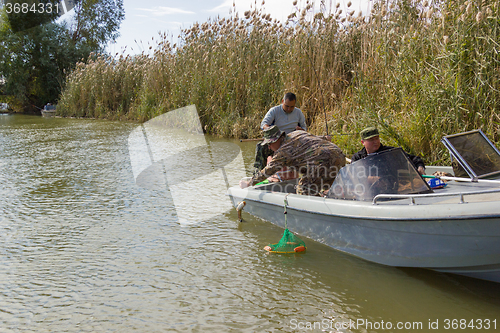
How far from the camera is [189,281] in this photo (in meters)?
3.50

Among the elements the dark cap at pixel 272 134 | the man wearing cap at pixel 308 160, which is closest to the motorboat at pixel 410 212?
the man wearing cap at pixel 308 160

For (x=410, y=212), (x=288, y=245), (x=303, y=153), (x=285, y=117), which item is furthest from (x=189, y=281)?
(x=285, y=117)

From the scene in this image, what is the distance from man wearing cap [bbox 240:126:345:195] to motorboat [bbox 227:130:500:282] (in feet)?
1.20

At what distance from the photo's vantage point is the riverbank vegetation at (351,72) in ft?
19.3

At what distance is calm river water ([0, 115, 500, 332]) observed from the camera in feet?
9.47

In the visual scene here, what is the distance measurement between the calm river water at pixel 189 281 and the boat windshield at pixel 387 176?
26.3 inches

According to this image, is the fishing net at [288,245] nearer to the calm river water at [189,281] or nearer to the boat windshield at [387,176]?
the calm river water at [189,281]

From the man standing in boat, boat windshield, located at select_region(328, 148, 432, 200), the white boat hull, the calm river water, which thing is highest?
the man standing in boat

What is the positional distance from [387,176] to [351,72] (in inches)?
215

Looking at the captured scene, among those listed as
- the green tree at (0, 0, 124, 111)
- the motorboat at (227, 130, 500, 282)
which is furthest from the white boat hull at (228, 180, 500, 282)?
the green tree at (0, 0, 124, 111)

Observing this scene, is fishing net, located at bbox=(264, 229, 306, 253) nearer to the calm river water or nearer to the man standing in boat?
the calm river water

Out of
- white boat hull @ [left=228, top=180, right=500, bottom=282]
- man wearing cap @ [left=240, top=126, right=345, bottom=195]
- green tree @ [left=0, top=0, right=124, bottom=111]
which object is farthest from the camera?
green tree @ [left=0, top=0, right=124, bottom=111]

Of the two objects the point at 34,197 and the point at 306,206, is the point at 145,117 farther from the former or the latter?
the point at 306,206

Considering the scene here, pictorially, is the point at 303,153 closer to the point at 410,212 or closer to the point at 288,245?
the point at 288,245
